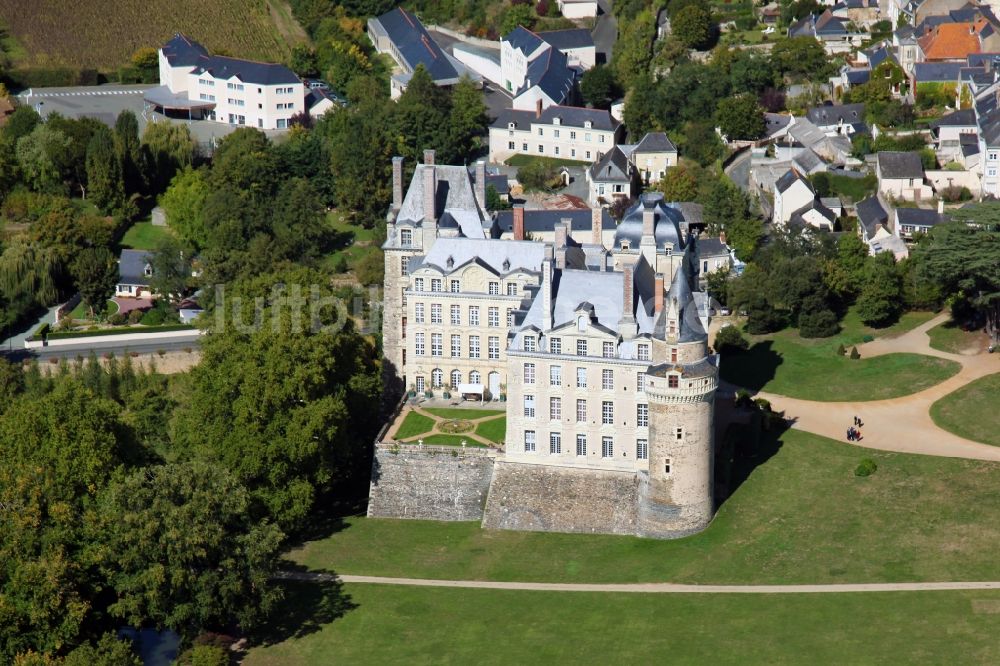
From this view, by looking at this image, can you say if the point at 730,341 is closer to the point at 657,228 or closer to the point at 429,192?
the point at 657,228

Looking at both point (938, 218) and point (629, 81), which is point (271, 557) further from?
point (629, 81)

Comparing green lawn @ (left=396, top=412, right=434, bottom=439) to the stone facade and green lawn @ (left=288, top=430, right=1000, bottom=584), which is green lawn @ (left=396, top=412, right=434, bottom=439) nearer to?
the stone facade

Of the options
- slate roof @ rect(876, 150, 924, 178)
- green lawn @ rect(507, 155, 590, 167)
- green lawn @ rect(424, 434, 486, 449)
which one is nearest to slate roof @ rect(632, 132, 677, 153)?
green lawn @ rect(507, 155, 590, 167)

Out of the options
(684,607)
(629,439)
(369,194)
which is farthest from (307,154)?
(684,607)

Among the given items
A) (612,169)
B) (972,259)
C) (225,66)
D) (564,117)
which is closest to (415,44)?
(225,66)

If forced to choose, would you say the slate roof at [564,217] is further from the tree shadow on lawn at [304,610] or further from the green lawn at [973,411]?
the tree shadow on lawn at [304,610]
